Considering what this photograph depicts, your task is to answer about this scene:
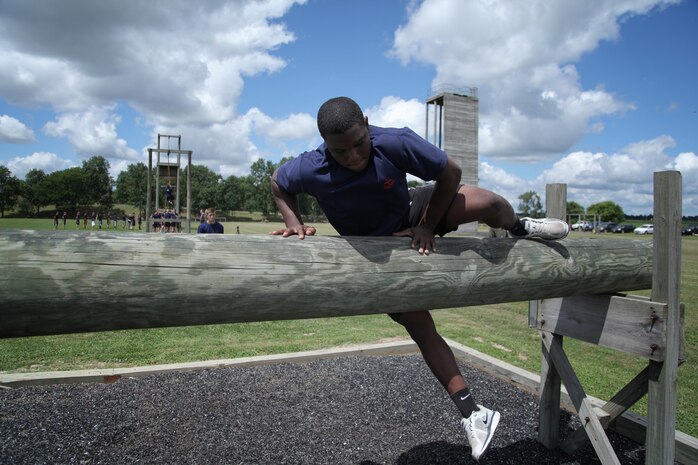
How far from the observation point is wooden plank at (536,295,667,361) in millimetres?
2934

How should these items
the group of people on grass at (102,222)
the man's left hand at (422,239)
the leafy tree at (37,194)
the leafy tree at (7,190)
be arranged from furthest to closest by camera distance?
1. the leafy tree at (37,194)
2. the leafy tree at (7,190)
3. the group of people on grass at (102,222)
4. the man's left hand at (422,239)

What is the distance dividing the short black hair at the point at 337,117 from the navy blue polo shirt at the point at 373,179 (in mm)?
263

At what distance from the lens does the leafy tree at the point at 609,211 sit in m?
115

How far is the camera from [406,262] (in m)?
2.28

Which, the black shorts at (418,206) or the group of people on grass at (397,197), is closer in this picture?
the group of people on grass at (397,197)

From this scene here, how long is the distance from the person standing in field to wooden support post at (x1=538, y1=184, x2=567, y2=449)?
102cm

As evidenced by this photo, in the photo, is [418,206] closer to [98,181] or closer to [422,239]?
[422,239]

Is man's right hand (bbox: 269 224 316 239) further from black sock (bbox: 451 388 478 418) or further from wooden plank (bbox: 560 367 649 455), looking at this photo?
wooden plank (bbox: 560 367 649 455)

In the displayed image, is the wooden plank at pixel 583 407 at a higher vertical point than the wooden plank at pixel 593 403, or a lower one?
higher

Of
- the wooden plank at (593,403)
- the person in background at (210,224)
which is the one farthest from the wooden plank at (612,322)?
the person in background at (210,224)

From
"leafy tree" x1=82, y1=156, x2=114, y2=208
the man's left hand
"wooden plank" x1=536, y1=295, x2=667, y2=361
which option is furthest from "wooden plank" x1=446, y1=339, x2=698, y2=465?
"leafy tree" x1=82, y1=156, x2=114, y2=208

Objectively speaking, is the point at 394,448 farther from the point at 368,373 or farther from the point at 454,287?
the point at 454,287

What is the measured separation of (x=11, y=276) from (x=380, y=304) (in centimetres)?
143

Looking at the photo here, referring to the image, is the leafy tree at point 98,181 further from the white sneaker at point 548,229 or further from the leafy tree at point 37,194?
the white sneaker at point 548,229
